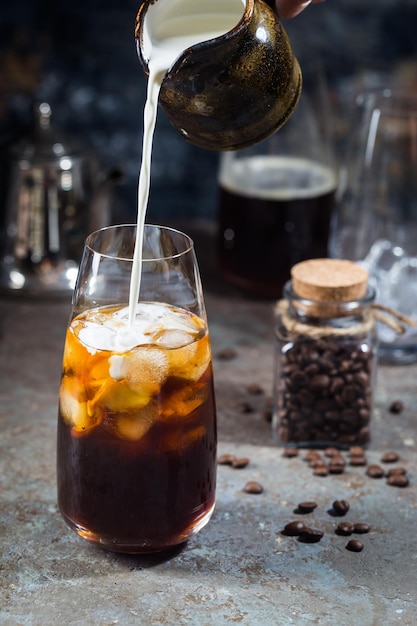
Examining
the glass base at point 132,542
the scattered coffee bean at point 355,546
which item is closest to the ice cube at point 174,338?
the glass base at point 132,542

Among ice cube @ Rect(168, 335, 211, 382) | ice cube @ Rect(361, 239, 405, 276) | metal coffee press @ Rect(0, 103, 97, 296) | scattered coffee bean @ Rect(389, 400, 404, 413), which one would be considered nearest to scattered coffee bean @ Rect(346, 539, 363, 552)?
ice cube @ Rect(168, 335, 211, 382)

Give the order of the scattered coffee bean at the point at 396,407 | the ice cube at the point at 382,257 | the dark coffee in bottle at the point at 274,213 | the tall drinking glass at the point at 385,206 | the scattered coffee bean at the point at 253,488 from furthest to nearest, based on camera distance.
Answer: the dark coffee in bottle at the point at 274,213 < the ice cube at the point at 382,257 < the tall drinking glass at the point at 385,206 < the scattered coffee bean at the point at 396,407 < the scattered coffee bean at the point at 253,488

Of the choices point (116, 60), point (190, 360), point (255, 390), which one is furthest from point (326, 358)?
point (116, 60)

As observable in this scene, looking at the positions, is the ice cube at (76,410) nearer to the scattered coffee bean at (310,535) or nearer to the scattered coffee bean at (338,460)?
the scattered coffee bean at (310,535)

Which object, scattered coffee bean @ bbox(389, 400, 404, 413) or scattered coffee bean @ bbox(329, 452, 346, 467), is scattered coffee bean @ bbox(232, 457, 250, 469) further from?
scattered coffee bean @ bbox(389, 400, 404, 413)

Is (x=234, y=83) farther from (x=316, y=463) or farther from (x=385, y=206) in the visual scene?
(x=385, y=206)
